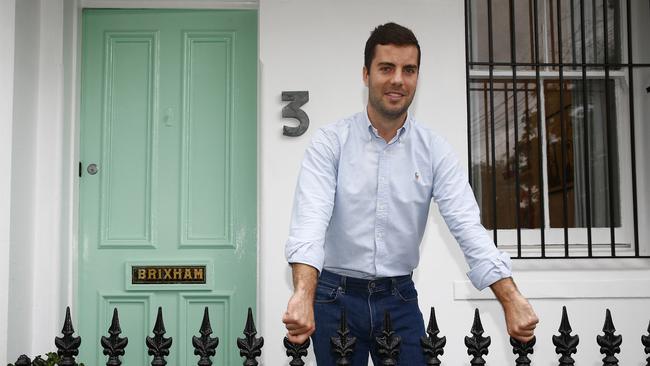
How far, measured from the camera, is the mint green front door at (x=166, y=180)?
4.35 m

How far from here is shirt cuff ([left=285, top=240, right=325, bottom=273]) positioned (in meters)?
2.01

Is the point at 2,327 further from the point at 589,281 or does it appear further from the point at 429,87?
the point at 589,281

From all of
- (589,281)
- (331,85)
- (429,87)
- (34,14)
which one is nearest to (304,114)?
(331,85)

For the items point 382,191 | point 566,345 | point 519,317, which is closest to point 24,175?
point 382,191

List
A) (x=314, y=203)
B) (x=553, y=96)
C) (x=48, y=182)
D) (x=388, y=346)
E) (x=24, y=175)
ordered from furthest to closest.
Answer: (x=553, y=96), (x=48, y=182), (x=24, y=175), (x=314, y=203), (x=388, y=346)

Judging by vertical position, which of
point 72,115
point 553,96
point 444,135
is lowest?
point 444,135

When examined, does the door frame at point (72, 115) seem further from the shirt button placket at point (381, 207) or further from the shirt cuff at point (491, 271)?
the shirt cuff at point (491, 271)

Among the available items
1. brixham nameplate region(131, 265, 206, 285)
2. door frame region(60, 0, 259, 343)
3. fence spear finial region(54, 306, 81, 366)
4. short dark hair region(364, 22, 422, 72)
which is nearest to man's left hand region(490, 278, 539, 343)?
short dark hair region(364, 22, 422, 72)

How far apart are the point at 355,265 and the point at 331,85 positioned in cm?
191

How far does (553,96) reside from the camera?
4.55 meters

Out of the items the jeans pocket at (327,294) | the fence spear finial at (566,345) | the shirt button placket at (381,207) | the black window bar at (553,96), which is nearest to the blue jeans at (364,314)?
the jeans pocket at (327,294)

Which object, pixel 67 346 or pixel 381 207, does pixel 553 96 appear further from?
pixel 67 346

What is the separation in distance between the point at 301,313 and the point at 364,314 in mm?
702

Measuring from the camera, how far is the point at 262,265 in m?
4.11
